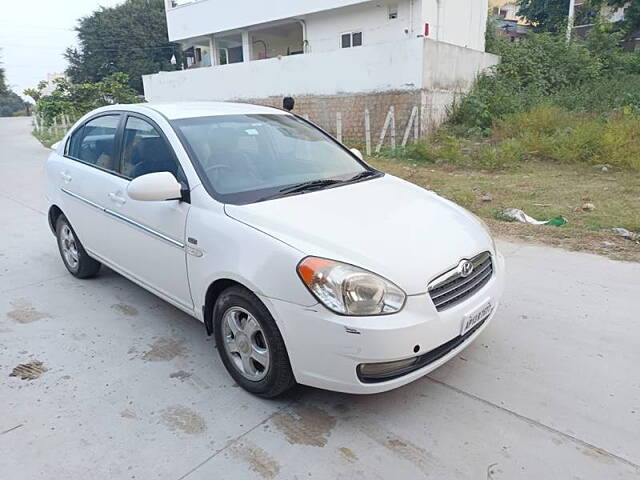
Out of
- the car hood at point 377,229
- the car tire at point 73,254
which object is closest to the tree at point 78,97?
the car tire at point 73,254

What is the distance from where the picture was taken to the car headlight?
2.27 meters

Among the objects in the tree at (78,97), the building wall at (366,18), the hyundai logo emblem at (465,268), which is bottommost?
the hyundai logo emblem at (465,268)

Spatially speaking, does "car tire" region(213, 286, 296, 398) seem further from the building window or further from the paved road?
the building window

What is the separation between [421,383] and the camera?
283cm

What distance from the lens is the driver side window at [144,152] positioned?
3156 mm

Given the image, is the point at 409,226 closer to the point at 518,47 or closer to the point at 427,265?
the point at 427,265

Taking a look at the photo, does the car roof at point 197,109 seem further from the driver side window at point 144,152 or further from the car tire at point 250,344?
the car tire at point 250,344

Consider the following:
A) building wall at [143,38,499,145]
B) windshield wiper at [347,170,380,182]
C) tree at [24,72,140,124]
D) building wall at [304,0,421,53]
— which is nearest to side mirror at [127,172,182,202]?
windshield wiper at [347,170,380,182]

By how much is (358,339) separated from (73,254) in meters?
3.43

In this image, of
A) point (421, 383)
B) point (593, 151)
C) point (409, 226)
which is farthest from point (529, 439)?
point (593, 151)

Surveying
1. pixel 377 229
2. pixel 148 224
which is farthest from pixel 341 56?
pixel 377 229

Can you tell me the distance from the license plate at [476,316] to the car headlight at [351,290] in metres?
0.46

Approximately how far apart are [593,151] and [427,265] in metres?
A: 8.46

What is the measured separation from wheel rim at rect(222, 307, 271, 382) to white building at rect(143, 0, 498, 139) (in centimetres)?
1086
